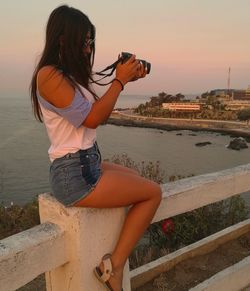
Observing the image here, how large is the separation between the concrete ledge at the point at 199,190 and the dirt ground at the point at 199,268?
85cm

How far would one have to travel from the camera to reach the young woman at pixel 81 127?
1.85m

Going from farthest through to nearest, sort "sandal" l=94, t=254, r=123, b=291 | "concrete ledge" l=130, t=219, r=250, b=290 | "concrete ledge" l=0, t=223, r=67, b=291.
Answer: "concrete ledge" l=130, t=219, r=250, b=290, "sandal" l=94, t=254, r=123, b=291, "concrete ledge" l=0, t=223, r=67, b=291

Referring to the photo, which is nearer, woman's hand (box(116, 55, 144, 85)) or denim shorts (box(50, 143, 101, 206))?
denim shorts (box(50, 143, 101, 206))

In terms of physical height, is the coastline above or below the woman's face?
below

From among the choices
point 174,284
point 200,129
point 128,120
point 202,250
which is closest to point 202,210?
point 202,250

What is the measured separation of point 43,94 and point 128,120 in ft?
247

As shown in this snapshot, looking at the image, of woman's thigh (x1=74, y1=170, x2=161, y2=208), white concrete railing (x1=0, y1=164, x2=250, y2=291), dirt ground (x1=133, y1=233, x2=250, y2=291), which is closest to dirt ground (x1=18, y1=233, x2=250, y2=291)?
dirt ground (x1=133, y1=233, x2=250, y2=291)

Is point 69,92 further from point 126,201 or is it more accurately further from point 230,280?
point 230,280

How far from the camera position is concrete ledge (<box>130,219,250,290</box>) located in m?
3.20

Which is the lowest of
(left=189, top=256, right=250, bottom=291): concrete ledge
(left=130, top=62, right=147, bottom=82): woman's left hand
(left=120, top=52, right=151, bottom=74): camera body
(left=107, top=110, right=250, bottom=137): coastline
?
(left=107, top=110, right=250, bottom=137): coastline

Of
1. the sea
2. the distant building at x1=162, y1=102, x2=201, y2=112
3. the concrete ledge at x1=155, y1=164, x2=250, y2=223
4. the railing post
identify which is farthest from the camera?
the distant building at x1=162, y1=102, x2=201, y2=112

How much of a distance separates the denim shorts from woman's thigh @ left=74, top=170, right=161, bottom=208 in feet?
0.11

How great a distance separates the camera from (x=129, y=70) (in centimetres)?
195

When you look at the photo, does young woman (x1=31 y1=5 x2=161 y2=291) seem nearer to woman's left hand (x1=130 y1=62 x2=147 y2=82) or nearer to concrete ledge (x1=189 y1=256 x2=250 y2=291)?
woman's left hand (x1=130 y1=62 x2=147 y2=82)
